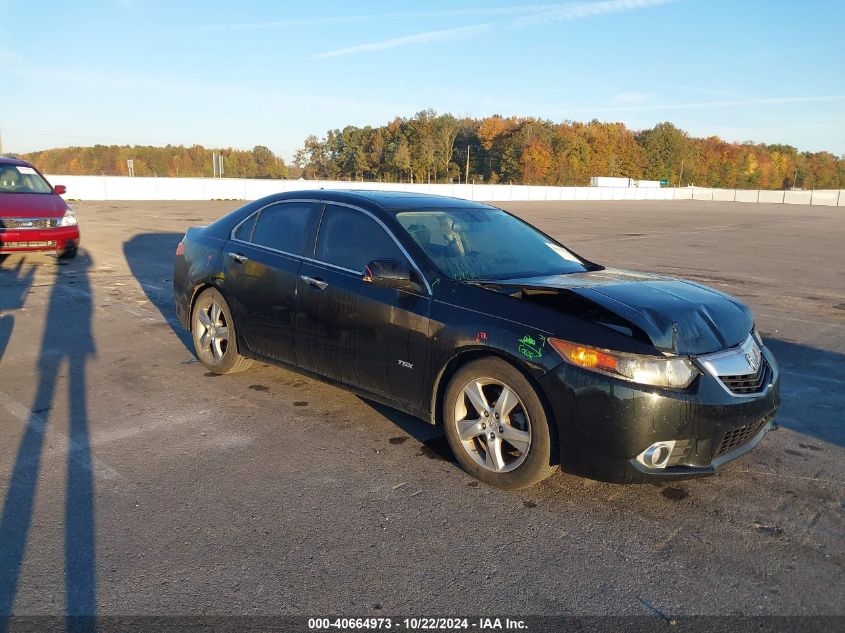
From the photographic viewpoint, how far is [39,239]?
11.3 metres

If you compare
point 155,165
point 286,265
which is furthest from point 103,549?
point 155,165

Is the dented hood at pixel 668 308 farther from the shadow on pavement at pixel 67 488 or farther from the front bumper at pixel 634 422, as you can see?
the shadow on pavement at pixel 67 488

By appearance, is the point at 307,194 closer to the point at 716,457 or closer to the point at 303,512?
the point at 303,512

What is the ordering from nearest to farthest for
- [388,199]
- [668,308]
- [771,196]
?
[668,308] → [388,199] → [771,196]

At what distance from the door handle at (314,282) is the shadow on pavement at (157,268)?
2355 millimetres

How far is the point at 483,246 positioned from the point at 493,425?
1433mm

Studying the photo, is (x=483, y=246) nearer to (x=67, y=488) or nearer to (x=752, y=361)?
(x=752, y=361)

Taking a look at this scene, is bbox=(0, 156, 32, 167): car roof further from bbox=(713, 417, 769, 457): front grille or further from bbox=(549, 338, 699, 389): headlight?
bbox=(713, 417, 769, 457): front grille

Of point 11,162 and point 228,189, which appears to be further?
point 228,189

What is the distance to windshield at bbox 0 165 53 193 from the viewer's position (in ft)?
38.6

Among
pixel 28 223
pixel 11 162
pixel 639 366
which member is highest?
pixel 11 162

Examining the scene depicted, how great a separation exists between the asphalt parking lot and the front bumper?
0.28 metres

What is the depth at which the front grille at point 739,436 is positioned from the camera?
348 centimetres

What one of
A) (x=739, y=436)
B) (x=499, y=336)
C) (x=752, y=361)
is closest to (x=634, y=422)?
(x=739, y=436)
